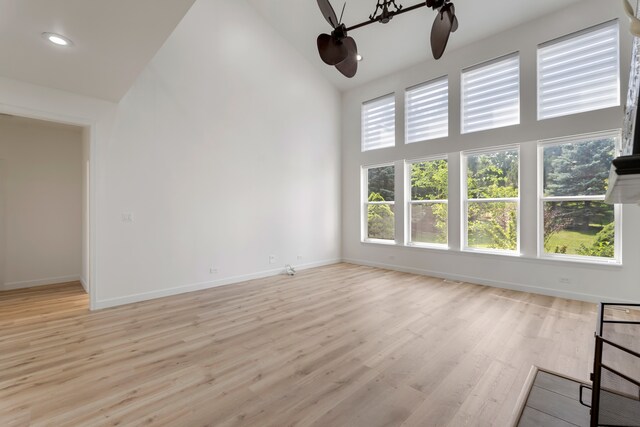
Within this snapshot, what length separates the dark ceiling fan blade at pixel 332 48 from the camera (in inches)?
107

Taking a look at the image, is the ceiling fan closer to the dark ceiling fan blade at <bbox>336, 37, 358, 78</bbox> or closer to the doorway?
the dark ceiling fan blade at <bbox>336, 37, 358, 78</bbox>

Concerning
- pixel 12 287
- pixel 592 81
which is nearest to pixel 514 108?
pixel 592 81

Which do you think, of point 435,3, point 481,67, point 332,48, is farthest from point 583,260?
point 332,48

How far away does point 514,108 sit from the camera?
15.3ft

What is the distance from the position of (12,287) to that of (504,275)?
8.35m

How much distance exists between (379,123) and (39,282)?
738 centimetres

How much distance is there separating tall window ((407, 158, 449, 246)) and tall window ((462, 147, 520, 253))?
0.40m

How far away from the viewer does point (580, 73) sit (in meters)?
4.09

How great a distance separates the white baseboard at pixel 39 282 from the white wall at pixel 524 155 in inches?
243

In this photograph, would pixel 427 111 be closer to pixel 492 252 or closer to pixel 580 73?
pixel 580 73

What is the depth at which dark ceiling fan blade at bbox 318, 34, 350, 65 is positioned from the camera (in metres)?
2.71

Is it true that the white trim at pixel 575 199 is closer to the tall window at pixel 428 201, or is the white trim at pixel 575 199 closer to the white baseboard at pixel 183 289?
the tall window at pixel 428 201

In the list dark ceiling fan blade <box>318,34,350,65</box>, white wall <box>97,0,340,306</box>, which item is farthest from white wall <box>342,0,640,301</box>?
dark ceiling fan blade <box>318,34,350,65</box>

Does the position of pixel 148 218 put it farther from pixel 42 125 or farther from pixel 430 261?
pixel 430 261
